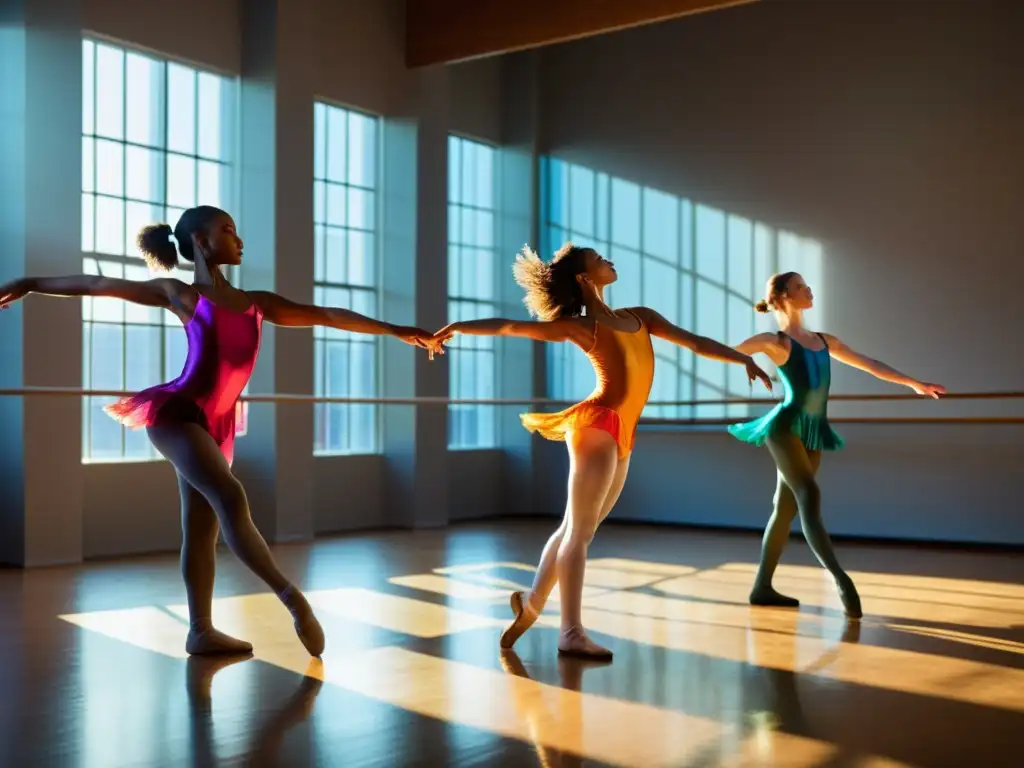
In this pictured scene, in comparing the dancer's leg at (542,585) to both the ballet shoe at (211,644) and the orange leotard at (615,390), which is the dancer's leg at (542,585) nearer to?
the orange leotard at (615,390)

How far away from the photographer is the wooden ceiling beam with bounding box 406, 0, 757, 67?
286 inches

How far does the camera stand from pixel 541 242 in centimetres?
978

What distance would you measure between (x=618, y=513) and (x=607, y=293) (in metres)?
1.69

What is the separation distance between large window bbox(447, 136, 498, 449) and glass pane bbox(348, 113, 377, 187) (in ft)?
2.85

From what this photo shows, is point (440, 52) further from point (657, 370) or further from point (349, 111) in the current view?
point (657, 370)

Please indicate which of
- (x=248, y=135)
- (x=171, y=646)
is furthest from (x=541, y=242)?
(x=171, y=646)

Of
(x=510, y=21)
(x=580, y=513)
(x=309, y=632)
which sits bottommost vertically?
(x=309, y=632)

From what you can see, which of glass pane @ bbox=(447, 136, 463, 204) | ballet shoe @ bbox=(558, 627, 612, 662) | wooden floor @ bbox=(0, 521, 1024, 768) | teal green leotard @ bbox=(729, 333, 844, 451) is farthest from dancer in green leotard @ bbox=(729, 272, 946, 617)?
glass pane @ bbox=(447, 136, 463, 204)

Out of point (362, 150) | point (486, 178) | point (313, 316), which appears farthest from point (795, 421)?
point (486, 178)

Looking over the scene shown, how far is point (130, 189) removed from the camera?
23.7 feet

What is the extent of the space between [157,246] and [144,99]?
3.97 meters

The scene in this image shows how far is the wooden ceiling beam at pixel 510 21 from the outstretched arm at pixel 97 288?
4367 mm

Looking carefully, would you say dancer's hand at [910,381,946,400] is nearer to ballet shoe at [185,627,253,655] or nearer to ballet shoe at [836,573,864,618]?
ballet shoe at [836,573,864,618]

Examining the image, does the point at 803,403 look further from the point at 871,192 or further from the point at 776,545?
the point at 871,192
